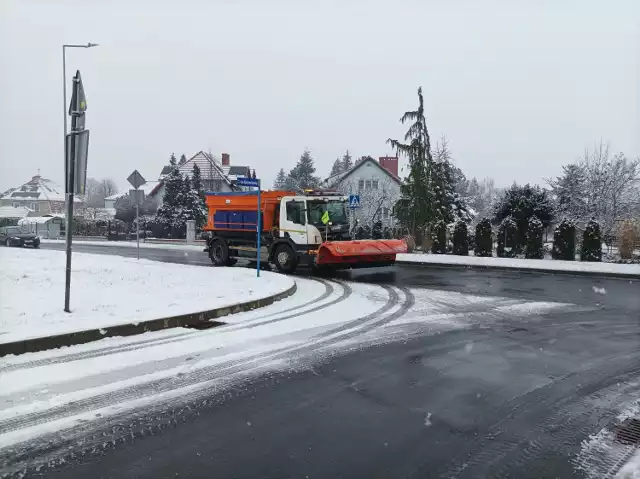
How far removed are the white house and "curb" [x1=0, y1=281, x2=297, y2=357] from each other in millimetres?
38824

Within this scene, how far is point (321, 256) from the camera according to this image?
50.8 ft

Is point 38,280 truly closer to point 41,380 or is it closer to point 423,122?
point 41,380

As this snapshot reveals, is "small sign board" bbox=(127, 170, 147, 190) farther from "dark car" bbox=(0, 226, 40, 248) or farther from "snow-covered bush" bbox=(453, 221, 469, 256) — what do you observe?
"dark car" bbox=(0, 226, 40, 248)

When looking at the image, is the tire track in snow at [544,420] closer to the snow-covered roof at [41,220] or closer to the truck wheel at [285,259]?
the truck wheel at [285,259]

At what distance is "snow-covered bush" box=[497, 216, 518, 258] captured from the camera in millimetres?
25172

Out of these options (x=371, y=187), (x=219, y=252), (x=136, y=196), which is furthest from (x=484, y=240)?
(x=371, y=187)

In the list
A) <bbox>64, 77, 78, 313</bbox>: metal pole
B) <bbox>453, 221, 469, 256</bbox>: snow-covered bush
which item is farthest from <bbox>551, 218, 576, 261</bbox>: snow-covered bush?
<bbox>64, 77, 78, 313</bbox>: metal pole

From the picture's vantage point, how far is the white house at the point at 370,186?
4831cm

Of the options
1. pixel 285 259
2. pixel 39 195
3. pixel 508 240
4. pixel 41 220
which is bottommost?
pixel 285 259

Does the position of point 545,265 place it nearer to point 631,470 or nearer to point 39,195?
point 631,470

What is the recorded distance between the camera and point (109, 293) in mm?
9984

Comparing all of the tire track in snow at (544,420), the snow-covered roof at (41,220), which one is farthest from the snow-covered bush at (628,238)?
the snow-covered roof at (41,220)

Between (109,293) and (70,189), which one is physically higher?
(70,189)

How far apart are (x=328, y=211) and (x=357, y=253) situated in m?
1.78
